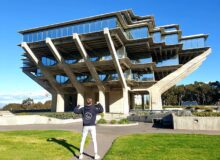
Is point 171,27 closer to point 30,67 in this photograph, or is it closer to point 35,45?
point 35,45

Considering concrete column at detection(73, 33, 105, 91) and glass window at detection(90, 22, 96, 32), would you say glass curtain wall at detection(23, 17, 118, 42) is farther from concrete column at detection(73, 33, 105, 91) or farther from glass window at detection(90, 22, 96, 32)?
concrete column at detection(73, 33, 105, 91)

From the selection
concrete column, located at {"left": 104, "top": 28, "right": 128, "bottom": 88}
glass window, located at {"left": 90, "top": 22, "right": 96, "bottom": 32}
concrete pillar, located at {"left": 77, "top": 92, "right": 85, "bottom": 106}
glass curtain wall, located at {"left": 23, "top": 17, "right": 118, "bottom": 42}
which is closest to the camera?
concrete column, located at {"left": 104, "top": 28, "right": 128, "bottom": 88}

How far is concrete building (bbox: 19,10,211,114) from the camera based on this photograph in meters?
40.9

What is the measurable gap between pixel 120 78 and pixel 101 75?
4.52 metres

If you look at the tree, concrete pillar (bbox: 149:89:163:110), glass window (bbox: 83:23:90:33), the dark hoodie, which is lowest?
the dark hoodie

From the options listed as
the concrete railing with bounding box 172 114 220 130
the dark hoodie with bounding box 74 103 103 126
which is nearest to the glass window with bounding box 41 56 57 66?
the concrete railing with bounding box 172 114 220 130

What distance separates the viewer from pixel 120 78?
42.6 metres

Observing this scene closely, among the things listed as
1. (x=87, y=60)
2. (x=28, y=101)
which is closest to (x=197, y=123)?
(x=87, y=60)

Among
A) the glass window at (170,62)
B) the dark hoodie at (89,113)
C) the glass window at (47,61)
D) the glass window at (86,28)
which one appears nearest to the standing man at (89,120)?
the dark hoodie at (89,113)

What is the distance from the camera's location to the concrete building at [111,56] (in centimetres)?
4091

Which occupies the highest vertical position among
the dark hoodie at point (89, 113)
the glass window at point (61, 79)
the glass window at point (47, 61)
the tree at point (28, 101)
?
Answer: the glass window at point (47, 61)

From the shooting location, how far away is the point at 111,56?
40.8 meters

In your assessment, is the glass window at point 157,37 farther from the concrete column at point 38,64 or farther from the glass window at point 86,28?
the concrete column at point 38,64

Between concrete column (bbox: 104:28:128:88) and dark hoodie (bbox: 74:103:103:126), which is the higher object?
concrete column (bbox: 104:28:128:88)
